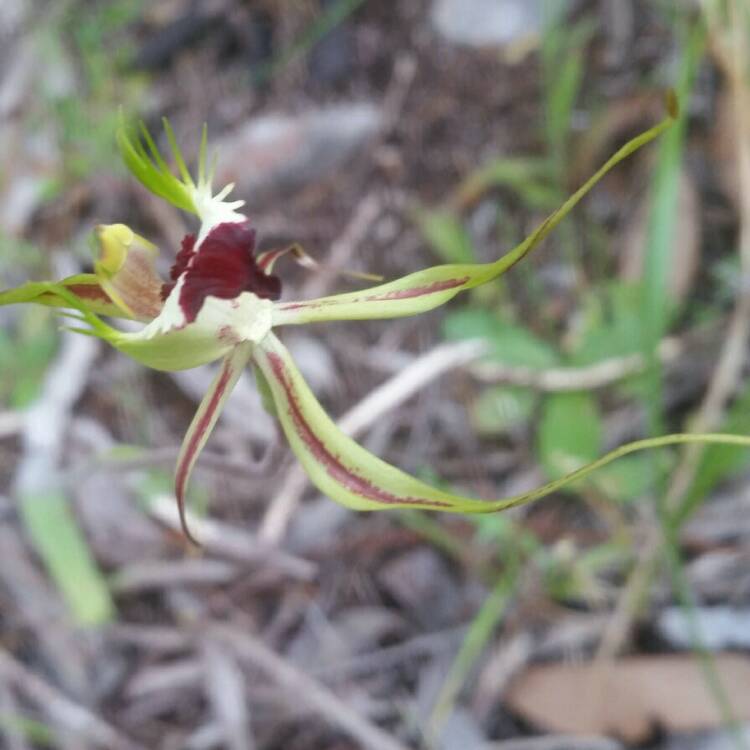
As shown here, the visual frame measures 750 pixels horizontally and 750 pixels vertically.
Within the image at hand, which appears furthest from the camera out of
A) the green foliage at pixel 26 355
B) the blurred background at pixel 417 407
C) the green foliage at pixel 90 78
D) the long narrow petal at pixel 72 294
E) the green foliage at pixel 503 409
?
the green foliage at pixel 90 78

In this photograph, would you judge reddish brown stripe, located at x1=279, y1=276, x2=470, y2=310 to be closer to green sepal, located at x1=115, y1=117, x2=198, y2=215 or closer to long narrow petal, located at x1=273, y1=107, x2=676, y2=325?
long narrow petal, located at x1=273, y1=107, x2=676, y2=325

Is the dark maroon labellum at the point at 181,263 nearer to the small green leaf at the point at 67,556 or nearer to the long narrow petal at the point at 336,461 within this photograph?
the long narrow petal at the point at 336,461

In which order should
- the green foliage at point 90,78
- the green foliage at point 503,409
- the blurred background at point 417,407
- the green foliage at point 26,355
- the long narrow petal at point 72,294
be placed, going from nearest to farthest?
the long narrow petal at point 72,294
the blurred background at point 417,407
the green foliage at point 503,409
the green foliage at point 26,355
the green foliage at point 90,78

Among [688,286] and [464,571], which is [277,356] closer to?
[464,571]

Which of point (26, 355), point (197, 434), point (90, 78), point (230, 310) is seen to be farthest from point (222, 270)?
point (90, 78)

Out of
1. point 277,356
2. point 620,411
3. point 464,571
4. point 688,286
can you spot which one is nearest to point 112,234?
point 277,356

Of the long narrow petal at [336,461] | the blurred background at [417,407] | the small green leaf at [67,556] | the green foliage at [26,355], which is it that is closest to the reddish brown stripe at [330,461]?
the long narrow petal at [336,461]

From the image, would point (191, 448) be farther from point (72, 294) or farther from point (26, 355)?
point (26, 355)

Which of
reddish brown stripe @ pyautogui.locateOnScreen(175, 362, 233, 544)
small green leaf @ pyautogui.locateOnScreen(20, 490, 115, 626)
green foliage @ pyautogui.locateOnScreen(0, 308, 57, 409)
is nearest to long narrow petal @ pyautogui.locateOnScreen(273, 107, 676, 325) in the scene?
reddish brown stripe @ pyautogui.locateOnScreen(175, 362, 233, 544)
